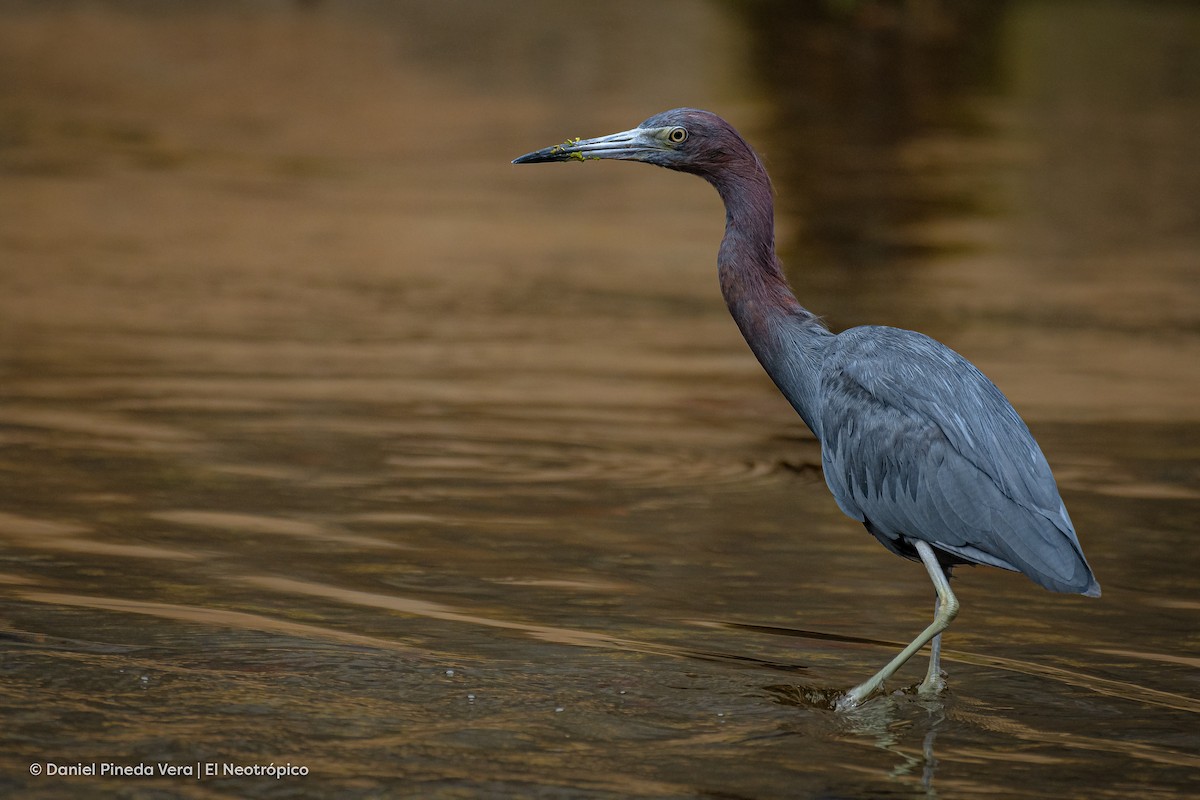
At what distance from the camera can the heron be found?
585 cm

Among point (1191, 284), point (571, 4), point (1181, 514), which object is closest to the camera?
point (1181, 514)

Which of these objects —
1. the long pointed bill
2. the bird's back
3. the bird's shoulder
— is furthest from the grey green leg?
the long pointed bill

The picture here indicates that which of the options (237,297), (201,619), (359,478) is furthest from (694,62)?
(201,619)

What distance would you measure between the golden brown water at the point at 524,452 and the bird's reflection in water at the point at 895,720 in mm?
17

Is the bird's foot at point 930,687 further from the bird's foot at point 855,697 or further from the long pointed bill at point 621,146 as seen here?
the long pointed bill at point 621,146

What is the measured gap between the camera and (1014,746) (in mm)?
5520

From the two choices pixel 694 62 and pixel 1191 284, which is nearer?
pixel 1191 284

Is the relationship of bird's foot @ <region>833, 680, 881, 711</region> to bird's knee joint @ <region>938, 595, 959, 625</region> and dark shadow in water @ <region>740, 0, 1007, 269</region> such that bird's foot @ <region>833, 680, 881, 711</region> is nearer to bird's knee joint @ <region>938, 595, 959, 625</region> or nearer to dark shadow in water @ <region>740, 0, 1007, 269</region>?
bird's knee joint @ <region>938, 595, 959, 625</region>

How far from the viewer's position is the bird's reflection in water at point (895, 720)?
537cm

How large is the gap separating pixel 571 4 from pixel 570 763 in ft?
93.1


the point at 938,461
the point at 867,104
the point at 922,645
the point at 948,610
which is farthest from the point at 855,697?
the point at 867,104

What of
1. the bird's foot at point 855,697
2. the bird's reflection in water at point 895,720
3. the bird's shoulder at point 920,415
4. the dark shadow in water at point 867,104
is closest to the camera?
the bird's reflection in water at point 895,720

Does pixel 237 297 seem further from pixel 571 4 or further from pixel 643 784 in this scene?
pixel 571 4

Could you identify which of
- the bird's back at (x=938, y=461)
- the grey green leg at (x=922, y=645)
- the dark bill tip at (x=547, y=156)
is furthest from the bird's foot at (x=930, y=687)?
the dark bill tip at (x=547, y=156)
